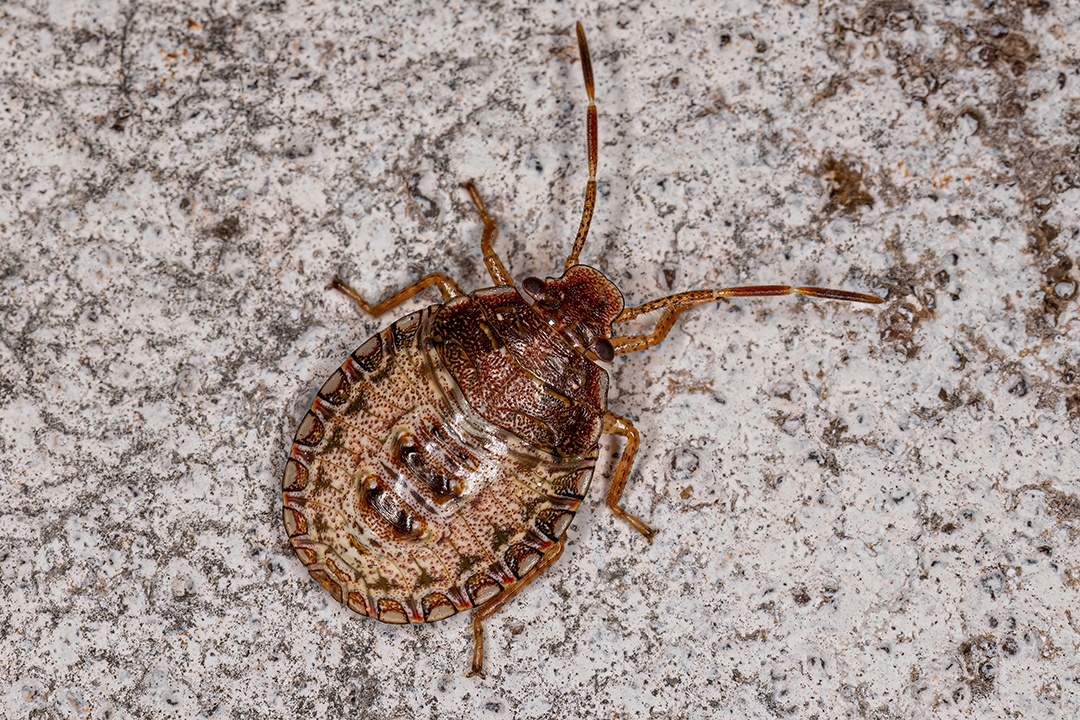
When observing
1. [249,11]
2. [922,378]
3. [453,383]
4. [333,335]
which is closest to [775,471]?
[922,378]

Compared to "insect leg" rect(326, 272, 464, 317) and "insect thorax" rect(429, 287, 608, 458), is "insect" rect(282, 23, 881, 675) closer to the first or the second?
"insect thorax" rect(429, 287, 608, 458)

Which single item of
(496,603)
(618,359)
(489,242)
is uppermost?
(489,242)

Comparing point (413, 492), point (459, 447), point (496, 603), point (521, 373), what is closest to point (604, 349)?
point (521, 373)

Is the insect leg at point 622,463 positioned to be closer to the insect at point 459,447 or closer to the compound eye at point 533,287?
the insect at point 459,447

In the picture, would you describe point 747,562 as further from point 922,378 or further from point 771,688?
point 922,378

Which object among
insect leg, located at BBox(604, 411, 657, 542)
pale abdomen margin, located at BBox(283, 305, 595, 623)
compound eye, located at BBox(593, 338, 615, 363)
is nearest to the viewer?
pale abdomen margin, located at BBox(283, 305, 595, 623)

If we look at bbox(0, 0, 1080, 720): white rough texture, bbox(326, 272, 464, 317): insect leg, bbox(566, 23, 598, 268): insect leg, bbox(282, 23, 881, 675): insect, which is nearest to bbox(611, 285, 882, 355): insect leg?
bbox(282, 23, 881, 675): insect

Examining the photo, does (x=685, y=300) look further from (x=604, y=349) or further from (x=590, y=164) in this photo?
(x=590, y=164)
